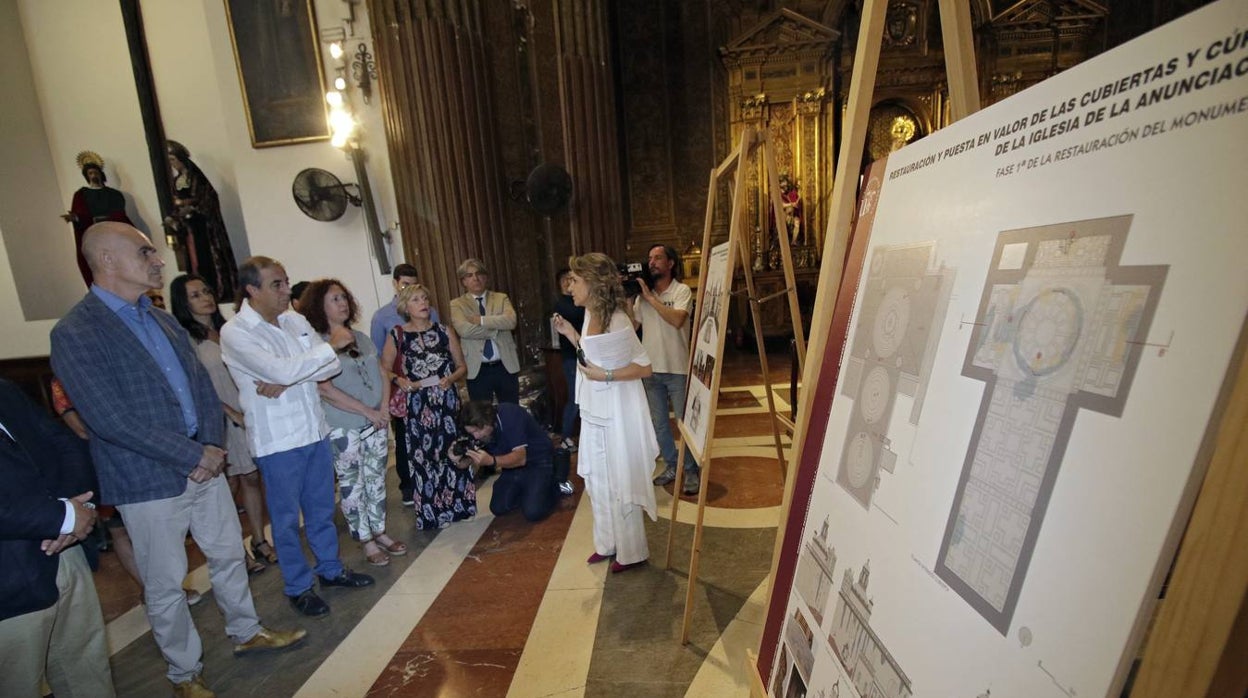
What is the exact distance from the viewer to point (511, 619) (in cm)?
260

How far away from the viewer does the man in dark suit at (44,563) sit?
153 cm

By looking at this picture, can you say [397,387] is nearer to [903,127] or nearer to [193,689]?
[193,689]

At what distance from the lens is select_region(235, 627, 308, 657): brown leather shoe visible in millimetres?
2523

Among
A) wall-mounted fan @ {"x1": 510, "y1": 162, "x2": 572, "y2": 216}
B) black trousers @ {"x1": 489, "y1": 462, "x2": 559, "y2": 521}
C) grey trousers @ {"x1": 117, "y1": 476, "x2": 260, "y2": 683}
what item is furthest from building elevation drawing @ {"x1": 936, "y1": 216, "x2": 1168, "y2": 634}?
wall-mounted fan @ {"x1": 510, "y1": 162, "x2": 572, "y2": 216}

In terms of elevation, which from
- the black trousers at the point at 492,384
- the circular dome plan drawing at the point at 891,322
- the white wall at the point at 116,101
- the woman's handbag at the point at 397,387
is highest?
the white wall at the point at 116,101

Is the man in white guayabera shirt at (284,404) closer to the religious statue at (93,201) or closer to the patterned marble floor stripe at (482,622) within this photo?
the patterned marble floor stripe at (482,622)

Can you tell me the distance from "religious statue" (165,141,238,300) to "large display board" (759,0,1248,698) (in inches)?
317

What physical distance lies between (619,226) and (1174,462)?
578cm

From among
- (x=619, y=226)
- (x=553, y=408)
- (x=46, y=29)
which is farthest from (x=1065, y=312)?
(x=46, y=29)

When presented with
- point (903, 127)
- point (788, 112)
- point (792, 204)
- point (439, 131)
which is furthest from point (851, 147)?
point (903, 127)

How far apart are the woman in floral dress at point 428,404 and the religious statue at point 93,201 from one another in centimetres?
582

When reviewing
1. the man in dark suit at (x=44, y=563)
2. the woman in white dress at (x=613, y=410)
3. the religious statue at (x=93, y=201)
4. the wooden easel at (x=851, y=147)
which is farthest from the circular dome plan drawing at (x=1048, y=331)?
the religious statue at (x=93, y=201)

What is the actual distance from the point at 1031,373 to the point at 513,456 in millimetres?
3407

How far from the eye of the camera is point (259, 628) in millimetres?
2547
